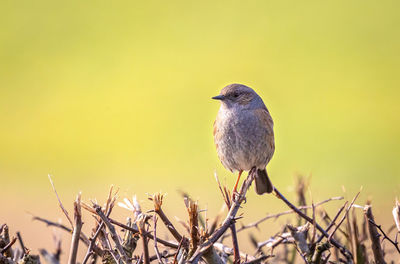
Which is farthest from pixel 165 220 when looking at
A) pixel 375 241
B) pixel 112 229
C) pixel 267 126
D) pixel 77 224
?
pixel 267 126

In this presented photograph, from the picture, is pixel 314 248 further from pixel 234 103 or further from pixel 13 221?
pixel 13 221

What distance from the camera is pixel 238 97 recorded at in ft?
14.2

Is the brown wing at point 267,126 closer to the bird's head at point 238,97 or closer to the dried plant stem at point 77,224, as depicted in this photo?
the bird's head at point 238,97

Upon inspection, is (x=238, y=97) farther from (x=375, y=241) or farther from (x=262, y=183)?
(x=375, y=241)

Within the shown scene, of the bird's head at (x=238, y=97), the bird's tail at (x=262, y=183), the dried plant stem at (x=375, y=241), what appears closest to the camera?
the dried plant stem at (x=375, y=241)

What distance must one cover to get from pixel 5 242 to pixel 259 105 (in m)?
2.80

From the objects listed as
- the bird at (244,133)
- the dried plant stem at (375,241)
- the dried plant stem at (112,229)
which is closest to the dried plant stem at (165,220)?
the dried plant stem at (112,229)

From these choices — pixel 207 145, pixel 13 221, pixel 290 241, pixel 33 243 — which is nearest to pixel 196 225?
pixel 290 241

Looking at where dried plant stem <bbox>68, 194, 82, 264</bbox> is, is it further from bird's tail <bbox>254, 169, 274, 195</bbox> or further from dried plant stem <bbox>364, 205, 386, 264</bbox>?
bird's tail <bbox>254, 169, 274, 195</bbox>

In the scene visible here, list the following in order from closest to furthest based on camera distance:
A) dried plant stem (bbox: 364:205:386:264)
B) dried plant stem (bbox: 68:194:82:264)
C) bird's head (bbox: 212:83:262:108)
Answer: dried plant stem (bbox: 68:194:82:264)
dried plant stem (bbox: 364:205:386:264)
bird's head (bbox: 212:83:262:108)

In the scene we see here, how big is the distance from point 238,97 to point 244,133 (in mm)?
296

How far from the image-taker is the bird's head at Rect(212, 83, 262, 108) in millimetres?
4324

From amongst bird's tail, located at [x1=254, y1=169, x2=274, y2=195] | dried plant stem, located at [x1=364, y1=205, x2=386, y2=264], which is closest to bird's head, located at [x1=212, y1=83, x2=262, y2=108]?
bird's tail, located at [x1=254, y1=169, x2=274, y2=195]

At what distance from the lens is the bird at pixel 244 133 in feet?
13.7
